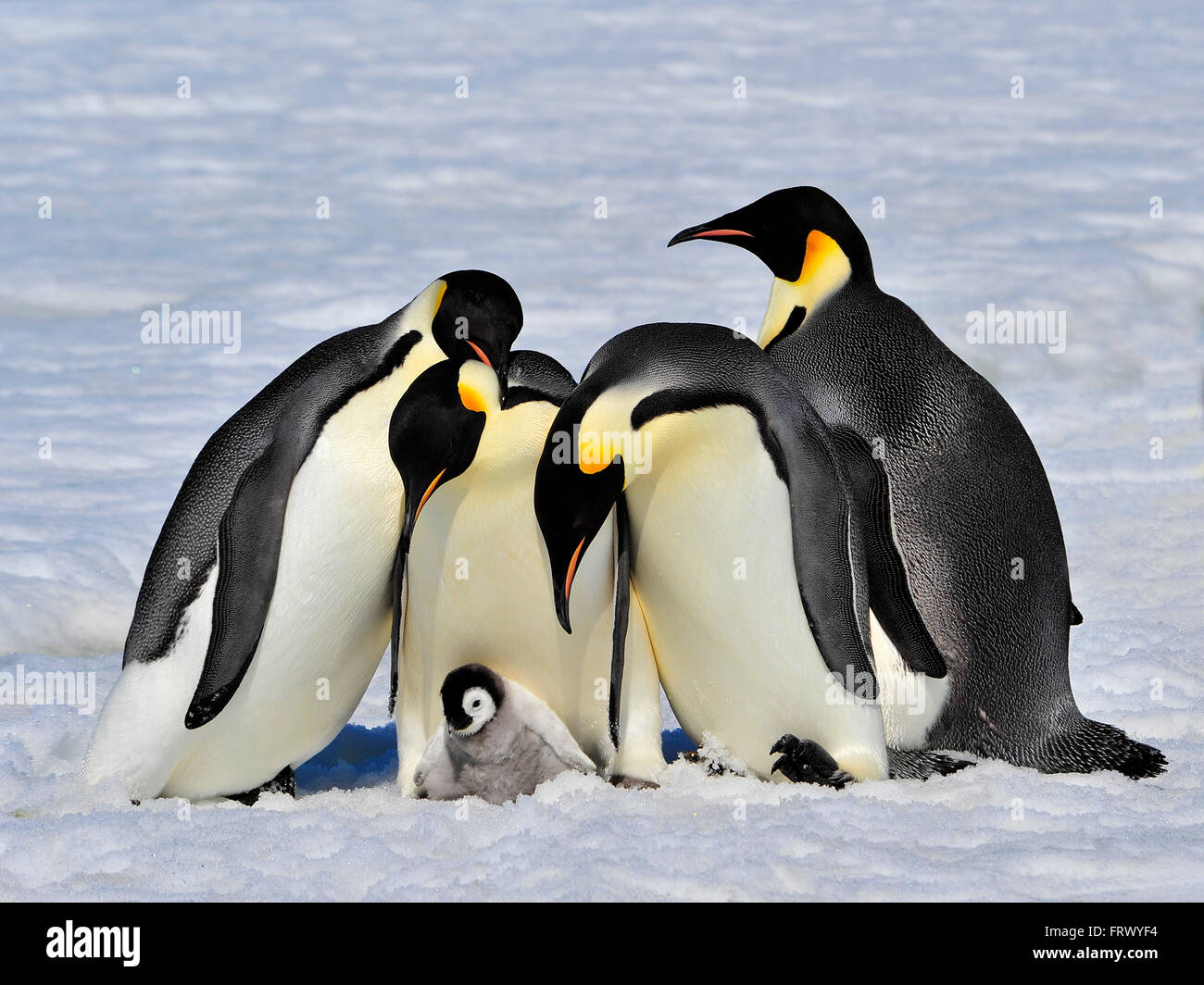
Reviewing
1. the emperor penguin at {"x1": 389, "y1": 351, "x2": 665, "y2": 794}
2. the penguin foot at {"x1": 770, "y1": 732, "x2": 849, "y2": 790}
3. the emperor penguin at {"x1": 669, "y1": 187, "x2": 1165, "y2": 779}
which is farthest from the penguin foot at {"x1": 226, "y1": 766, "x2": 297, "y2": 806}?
the emperor penguin at {"x1": 669, "y1": 187, "x2": 1165, "y2": 779}

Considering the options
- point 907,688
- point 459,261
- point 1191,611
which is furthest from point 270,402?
point 459,261

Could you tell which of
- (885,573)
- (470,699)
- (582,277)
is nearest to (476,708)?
(470,699)

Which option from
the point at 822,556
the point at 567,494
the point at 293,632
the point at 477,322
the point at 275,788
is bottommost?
the point at 275,788

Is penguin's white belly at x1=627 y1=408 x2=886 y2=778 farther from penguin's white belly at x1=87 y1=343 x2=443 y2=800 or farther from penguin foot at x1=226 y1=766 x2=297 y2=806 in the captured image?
penguin foot at x1=226 y1=766 x2=297 y2=806

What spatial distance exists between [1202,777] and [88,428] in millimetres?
4474

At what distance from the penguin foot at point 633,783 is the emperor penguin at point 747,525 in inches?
8.9

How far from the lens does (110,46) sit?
13828 millimetres

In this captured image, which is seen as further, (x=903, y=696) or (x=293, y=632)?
(x=903, y=696)

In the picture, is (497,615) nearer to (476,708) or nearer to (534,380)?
(476,708)

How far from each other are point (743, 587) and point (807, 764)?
34cm

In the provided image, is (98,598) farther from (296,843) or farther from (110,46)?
(110,46)

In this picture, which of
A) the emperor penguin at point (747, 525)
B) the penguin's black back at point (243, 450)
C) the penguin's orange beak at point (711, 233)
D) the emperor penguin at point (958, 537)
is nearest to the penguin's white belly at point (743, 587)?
the emperor penguin at point (747, 525)

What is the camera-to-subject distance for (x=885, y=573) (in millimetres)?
2891

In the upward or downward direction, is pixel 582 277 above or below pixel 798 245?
above
